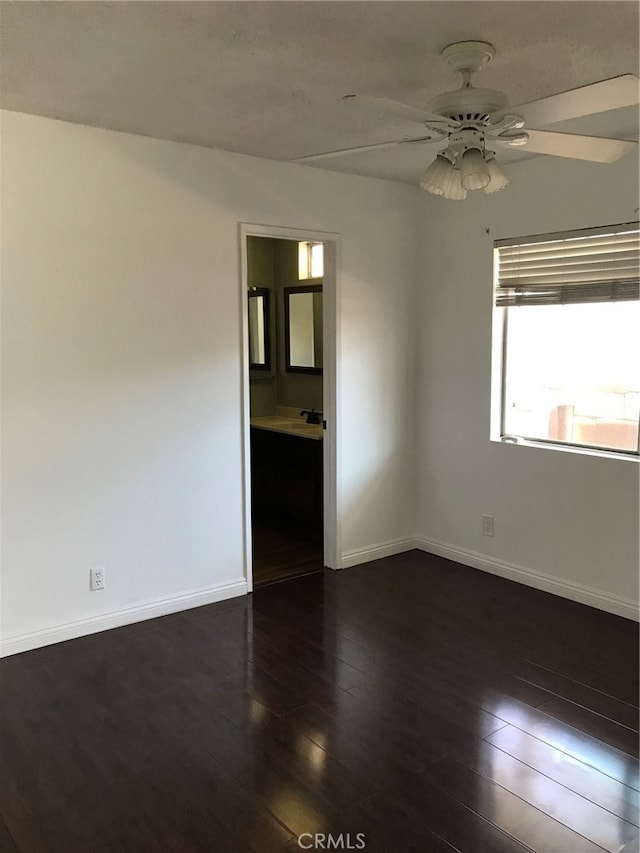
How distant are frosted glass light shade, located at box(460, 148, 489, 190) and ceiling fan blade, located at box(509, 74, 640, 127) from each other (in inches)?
6.8

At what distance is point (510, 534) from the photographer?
14.1ft

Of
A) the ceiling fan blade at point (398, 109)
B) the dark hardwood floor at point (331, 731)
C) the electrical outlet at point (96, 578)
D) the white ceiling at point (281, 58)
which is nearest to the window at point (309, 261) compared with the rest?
the white ceiling at point (281, 58)

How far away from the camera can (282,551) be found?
4855 mm

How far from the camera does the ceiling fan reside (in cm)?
202

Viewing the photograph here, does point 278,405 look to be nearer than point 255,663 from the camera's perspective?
No

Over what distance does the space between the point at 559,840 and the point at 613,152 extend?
2278mm

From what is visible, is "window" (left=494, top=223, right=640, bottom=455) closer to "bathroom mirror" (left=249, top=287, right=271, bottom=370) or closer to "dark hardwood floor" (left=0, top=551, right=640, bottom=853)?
"dark hardwood floor" (left=0, top=551, right=640, bottom=853)

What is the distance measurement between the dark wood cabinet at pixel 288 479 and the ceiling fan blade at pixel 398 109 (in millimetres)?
2991

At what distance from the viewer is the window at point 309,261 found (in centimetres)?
548

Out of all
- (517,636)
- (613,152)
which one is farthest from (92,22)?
(517,636)

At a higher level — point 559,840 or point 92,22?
point 92,22

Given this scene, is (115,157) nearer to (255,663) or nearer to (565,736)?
(255,663)

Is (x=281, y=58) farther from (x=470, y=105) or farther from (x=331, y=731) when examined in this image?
(x=331, y=731)

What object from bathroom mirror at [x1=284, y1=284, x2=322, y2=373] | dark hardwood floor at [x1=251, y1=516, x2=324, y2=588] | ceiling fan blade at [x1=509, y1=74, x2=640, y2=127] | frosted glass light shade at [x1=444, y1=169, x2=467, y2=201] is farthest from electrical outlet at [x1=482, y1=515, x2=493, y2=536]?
ceiling fan blade at [x1=509, y1=74, x2=640, y2=127]
